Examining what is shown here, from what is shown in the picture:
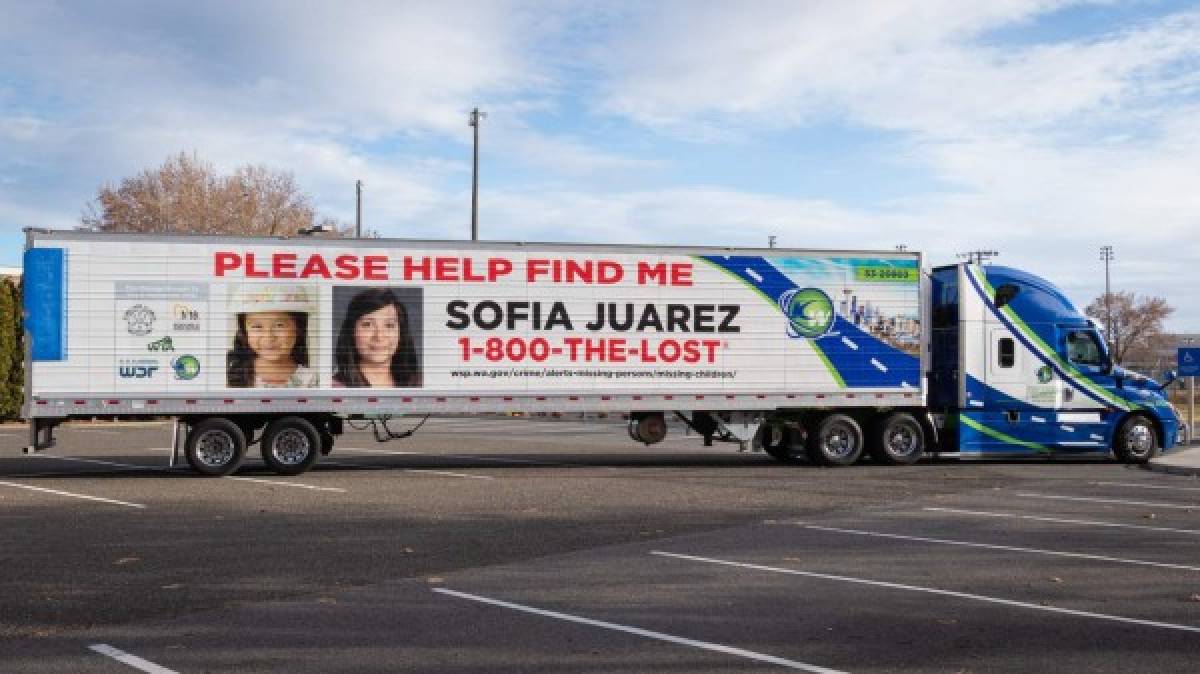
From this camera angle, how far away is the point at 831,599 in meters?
8.65

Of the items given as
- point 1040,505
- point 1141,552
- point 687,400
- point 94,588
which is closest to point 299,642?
point 94,588

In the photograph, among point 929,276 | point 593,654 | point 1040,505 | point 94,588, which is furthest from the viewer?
point 929,276

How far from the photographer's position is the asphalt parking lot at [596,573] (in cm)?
701

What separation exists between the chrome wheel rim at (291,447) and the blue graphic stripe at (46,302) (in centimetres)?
324

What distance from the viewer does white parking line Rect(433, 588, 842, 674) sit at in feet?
22.0

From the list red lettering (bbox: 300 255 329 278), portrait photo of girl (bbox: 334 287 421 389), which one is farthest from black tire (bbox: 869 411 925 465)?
red lettering (bbox: 300 255 329 278)

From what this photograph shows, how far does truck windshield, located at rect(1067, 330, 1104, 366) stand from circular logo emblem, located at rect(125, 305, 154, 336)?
15.1 meters

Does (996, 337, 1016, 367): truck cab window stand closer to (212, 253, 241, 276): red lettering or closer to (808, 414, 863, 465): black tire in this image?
(808, 414, 863, 465): black tire

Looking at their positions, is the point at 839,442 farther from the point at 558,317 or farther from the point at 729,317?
the point at 558,317

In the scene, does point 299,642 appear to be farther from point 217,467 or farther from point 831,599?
point 217,467

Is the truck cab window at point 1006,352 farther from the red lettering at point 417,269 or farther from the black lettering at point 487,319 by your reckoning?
the red lettering at point 417,269

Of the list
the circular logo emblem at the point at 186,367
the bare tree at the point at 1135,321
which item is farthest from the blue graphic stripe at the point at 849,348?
the bare tree at the point at 1135,321

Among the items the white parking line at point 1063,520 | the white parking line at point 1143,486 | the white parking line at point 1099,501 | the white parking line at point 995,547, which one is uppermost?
the white parking line at point 995,547

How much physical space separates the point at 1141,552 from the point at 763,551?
340 cm
